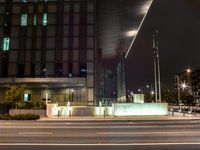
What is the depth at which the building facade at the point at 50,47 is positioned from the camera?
54875 millimetres

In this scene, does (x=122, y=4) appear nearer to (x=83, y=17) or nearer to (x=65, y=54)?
(x=83, y=17)

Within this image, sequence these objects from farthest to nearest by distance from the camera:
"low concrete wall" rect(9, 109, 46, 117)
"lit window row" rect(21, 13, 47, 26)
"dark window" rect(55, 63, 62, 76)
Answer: "lit window row" rect(21, 13, 47, 26) < "dark window" rect(55, 63, 62, 76) < "low concrete wall" rect(9, 109, 46, 117)

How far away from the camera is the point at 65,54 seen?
182 feet

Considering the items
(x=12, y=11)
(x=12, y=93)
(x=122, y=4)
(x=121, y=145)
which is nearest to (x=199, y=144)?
(x=121, y=145)

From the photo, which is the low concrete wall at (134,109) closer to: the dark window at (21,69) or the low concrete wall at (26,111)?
the low concrete wall at (26,111)

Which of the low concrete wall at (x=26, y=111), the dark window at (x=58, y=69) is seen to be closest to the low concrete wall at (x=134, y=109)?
the low concrete wall at (x=26, y=111)

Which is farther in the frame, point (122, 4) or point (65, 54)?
point (65, 54)

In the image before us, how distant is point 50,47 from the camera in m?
56.2

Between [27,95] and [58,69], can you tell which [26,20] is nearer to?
[58,69]

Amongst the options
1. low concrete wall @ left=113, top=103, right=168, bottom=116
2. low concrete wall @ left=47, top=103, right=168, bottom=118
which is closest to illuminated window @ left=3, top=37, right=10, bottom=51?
low concrete wall @ left=47, top=103, right=168, bottom=118

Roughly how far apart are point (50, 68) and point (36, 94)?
18.7 ft

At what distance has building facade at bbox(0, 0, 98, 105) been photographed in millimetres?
54875

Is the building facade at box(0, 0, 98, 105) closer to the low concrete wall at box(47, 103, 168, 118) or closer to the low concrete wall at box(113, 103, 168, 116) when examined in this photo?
the low concrete wall at box(47, 103, 168, 118)

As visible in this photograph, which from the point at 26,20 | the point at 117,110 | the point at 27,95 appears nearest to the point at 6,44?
the point at 26,20
